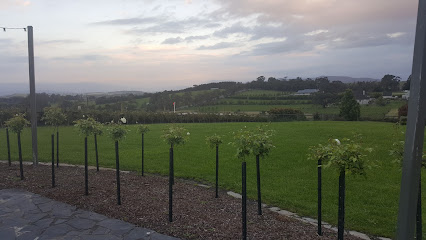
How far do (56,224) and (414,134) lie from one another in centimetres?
435

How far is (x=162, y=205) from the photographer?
16.0ft

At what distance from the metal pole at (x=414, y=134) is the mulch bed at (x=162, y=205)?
1757 mm

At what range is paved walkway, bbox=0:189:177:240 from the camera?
12.6 feet

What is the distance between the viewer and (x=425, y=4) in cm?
204

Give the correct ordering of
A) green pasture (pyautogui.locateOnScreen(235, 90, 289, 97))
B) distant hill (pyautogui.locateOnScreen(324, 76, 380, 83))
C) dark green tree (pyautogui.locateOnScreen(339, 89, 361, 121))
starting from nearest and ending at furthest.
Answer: dark green tree (pyautogui.locateOnScreen(339, 89, 361, 121)) → green pasture (pyautogui.locateOnScreen(235, 90, 289, 97)) → distant hill (pyautogui.locateOnScreen(324, 76, 380, 83))

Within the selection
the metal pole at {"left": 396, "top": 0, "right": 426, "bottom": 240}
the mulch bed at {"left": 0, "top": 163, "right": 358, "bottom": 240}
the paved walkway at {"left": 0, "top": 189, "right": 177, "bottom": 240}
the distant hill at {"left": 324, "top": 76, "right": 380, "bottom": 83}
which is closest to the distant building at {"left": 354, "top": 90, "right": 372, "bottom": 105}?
the distant hill at {"left": 324, "top": 76, "right": 380, "bottom": 83}

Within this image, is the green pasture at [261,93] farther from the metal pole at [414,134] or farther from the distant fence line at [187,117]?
the metal pole at [414,134]

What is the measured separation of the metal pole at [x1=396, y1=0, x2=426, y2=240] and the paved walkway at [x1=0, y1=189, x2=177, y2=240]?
8.40 feet

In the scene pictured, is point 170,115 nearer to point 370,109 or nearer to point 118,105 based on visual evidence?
point 118,105

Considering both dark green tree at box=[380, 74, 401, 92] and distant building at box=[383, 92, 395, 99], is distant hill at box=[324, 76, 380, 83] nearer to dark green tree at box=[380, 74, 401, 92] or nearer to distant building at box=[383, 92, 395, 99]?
dark green tree at box=[380, 74, 401, 92]

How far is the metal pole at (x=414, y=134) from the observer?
2.05 metres

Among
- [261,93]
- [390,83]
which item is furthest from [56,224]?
[390,83]

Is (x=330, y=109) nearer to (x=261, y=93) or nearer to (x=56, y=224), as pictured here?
(x=261, y=93)

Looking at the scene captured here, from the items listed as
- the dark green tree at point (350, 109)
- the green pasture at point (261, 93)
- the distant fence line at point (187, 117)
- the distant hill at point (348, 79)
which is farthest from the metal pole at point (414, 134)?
the distant hill at point (348, 79)
